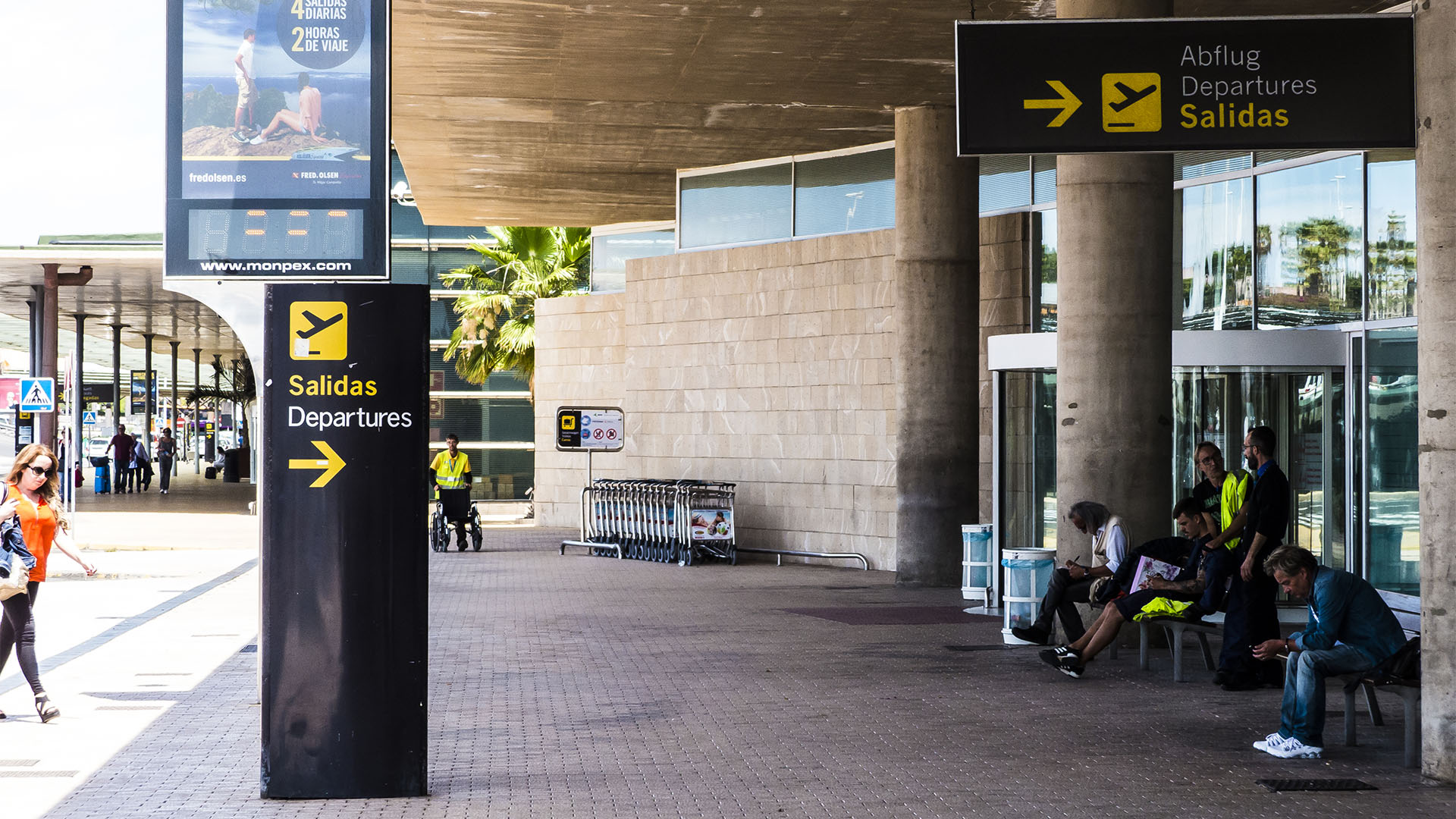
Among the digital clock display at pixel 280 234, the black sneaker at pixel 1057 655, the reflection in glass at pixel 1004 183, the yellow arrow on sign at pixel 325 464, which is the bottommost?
the black sneaker at pixel 1057 655

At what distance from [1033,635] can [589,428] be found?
13.0m

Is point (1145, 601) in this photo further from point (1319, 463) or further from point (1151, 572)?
point (1319, 463)

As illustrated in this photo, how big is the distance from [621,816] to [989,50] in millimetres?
4529

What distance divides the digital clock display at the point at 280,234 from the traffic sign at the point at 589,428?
1511cm

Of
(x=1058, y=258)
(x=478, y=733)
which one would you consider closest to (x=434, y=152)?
(x=1058, y=258)

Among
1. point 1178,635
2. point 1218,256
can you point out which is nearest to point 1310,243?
point 1218,256

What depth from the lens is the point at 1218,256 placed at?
53.9 ft

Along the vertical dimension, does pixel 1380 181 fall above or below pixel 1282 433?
above

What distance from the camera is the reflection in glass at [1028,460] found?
612 inches

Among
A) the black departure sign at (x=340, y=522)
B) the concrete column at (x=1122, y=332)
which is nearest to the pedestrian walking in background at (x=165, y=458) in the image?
the concrete column at (x=1122, y=332)

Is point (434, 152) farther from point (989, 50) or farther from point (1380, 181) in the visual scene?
point (989, 50)

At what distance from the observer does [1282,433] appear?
14.8m

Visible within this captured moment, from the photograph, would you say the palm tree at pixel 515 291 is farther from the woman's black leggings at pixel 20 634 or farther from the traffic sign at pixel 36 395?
the woman's black leggings at pixel 20 634

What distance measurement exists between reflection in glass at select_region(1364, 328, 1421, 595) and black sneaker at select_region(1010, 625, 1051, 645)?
3665mm
